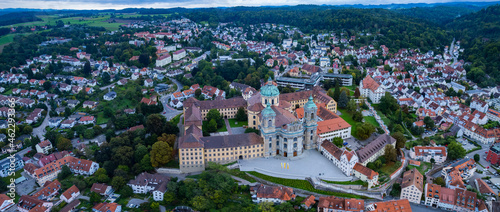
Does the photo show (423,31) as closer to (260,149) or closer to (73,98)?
(260,149)

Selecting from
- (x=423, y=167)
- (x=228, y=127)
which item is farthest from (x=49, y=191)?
(x=423, y=167)

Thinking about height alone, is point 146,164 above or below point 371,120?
above

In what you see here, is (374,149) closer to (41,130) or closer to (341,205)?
(341,205)

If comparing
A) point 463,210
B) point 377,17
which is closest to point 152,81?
point 463,210

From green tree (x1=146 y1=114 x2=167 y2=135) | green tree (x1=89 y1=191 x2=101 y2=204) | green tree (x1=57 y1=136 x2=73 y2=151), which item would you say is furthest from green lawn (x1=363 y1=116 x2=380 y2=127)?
green tree (x1=57 y1=136 x2=73 y2=151)

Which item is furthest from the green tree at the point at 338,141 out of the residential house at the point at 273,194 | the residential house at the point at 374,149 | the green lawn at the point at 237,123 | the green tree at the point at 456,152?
Answer: the green lawn at the point at 237,123
